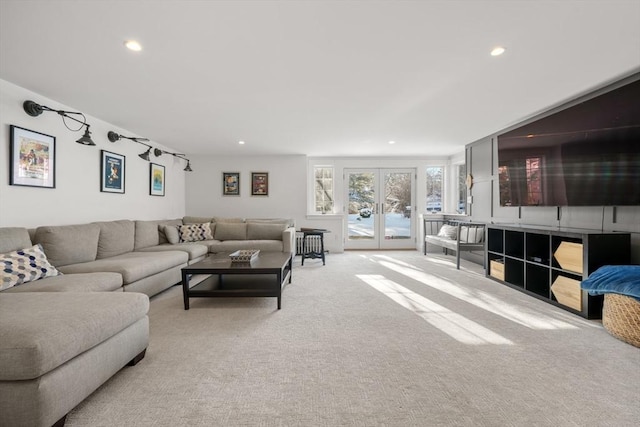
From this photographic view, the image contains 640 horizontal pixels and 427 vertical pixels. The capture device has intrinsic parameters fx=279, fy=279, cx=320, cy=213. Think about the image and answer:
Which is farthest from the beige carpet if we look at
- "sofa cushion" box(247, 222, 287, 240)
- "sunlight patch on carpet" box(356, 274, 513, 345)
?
"sofa cushion" box(247, 222, 287, 240)

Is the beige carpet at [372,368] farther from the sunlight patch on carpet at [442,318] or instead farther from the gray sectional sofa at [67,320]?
the gray sectional sofa at [67,320]

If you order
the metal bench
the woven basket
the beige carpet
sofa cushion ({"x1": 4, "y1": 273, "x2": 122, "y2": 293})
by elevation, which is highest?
the metal bench

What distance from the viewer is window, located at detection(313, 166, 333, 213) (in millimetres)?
6988

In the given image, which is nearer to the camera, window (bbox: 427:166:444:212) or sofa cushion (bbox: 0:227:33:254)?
sofa cushion (bbox: 0:227:33:254)

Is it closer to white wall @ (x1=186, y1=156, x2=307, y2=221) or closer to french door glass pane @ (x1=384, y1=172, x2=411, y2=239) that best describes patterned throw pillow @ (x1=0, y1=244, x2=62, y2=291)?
white wall @ (x1=186, y1=156, x2=307, y2=221)

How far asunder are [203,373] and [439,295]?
2.66m

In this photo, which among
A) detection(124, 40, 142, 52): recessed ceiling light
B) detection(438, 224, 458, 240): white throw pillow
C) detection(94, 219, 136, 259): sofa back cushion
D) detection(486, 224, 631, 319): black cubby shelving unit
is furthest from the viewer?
detection(438, 224, 458, 240): white throw pillow

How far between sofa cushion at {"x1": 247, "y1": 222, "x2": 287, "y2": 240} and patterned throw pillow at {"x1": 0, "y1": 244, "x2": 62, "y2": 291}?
118 inches

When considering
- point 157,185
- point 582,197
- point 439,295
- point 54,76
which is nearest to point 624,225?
point 582,197

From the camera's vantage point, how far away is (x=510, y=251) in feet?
12.5

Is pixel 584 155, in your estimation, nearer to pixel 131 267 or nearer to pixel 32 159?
pixel 131 267

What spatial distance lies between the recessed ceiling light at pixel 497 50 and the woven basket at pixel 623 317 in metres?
2.18

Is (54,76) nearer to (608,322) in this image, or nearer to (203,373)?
(203,373)

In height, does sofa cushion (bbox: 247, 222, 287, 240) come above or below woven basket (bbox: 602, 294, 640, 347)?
above
